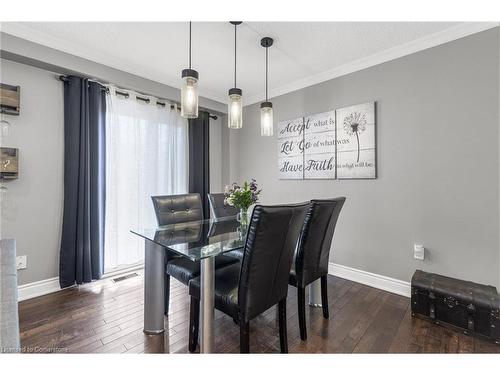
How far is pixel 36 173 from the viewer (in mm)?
2285

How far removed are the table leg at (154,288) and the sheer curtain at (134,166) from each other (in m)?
1.36

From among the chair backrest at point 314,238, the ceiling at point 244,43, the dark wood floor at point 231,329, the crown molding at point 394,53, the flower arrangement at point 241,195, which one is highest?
the ceiling at point 244,43

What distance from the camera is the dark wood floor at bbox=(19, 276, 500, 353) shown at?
5.21 ft

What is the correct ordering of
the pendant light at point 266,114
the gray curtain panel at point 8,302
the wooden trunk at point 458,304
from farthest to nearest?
the pendant light at point 266,114 → the wooden trunk at point 458,304 → the gray curtain panel at point 8,302

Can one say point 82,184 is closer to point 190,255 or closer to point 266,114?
point 190,255

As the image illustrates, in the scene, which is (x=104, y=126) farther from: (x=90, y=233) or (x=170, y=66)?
(x=90, y=233)

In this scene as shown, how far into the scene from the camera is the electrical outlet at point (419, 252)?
7.24 ft

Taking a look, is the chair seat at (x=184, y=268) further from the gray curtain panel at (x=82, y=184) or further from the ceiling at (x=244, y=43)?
the ceiling at (x=244, y=43)

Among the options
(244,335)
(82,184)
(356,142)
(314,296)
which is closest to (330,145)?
(356,142)

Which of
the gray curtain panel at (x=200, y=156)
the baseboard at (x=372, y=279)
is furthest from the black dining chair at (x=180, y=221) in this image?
the baseboard at (x=372, y=279)

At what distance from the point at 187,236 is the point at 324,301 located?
1.25m

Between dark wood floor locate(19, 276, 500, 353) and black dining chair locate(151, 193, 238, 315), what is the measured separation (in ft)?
1.22

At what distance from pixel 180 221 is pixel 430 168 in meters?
2.42
